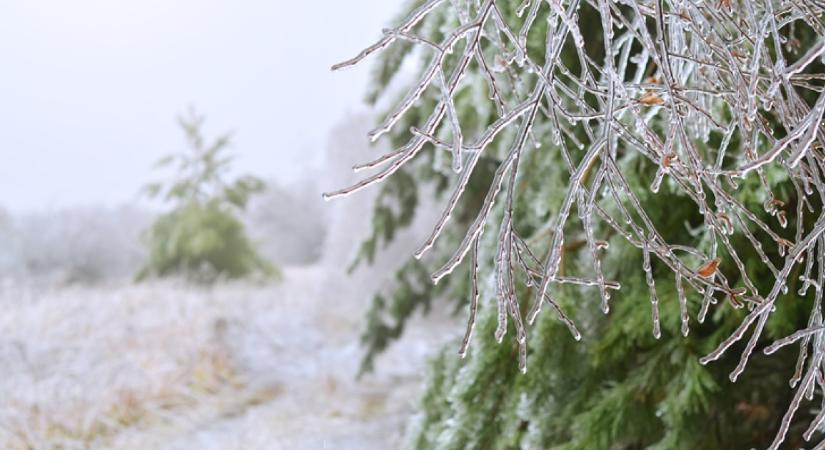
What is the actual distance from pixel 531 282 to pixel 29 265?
16.4 ft

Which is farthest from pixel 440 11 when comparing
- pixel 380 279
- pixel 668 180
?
pixel 380 279

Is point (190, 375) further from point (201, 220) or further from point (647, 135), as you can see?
point (647, 135)

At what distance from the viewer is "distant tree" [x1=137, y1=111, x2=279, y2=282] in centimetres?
459

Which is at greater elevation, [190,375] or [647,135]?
[647,135]

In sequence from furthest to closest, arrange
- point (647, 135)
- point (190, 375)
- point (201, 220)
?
point (201, 220) < point (190, 375) < point (647, 135)

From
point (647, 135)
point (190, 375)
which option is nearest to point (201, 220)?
point (190, 375)

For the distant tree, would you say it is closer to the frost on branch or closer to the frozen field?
the frozen field

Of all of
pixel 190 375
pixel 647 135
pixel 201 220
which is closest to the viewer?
pixel 647 135

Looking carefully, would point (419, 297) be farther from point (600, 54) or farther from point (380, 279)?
point (380, 279)

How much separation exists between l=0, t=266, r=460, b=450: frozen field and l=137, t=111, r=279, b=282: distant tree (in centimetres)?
78

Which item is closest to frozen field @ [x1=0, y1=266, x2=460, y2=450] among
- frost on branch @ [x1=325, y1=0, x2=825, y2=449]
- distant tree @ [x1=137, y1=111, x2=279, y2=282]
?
distant tree @ [x1=137, y1=111, x2=279, y2=282]

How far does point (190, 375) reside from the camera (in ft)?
8.58

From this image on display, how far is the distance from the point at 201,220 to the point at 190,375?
220cm

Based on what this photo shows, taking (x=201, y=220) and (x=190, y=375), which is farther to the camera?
(x=201, y=220)
